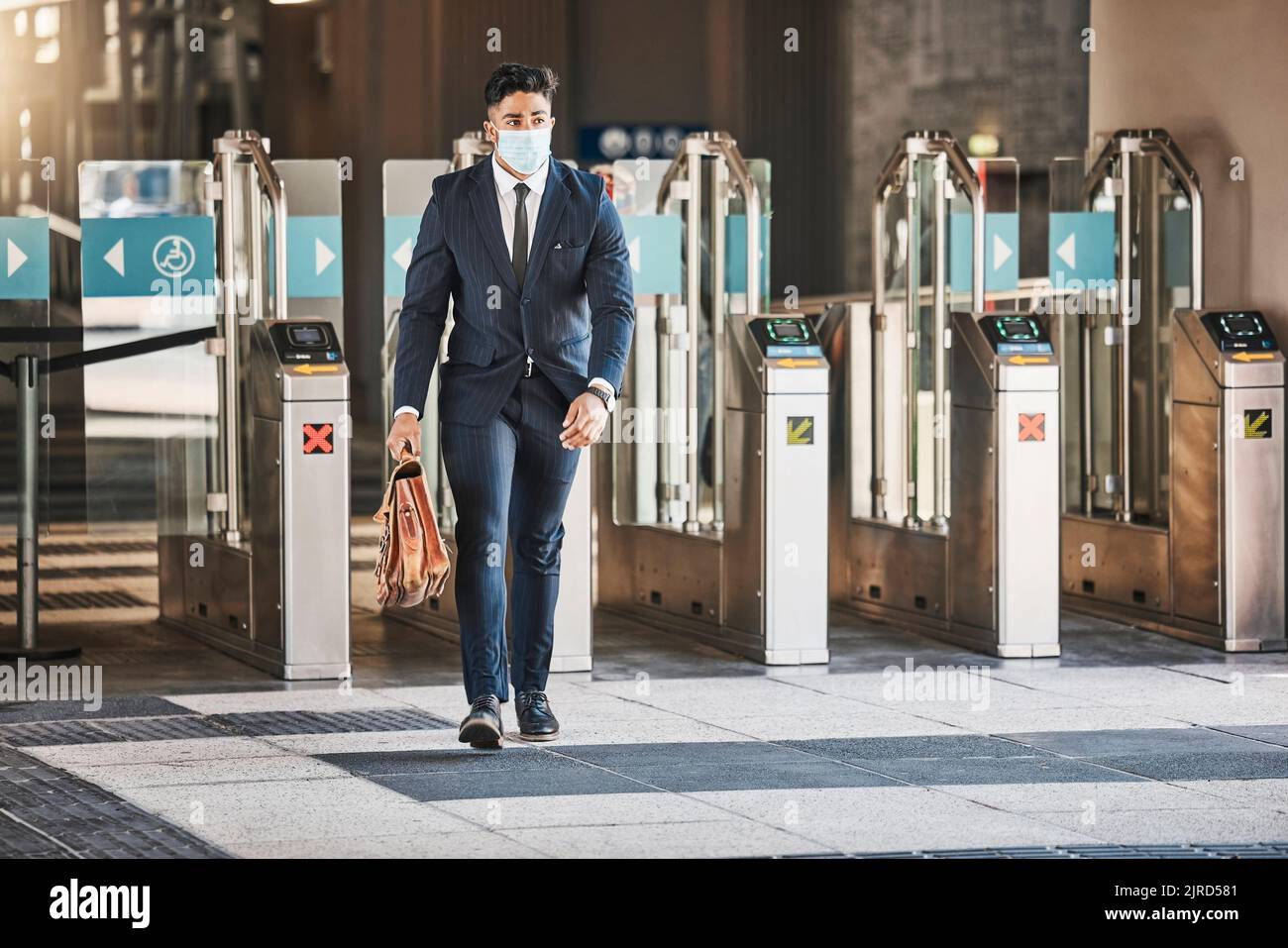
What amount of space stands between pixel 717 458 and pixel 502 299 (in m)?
3.26

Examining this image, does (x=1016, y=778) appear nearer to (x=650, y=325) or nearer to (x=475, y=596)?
(x=475, y=596)

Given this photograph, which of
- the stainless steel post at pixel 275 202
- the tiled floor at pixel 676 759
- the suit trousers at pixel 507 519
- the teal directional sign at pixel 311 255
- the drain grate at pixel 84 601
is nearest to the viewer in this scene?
the tiled floor at pixel 676 759

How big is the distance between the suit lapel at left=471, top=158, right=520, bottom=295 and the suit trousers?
Answer: 29 cm

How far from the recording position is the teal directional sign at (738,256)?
332 inches

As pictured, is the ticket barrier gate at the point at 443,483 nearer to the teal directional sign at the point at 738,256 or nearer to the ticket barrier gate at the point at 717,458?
the ticket barrier gate at the point at 717,458

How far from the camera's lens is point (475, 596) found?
5754 mm

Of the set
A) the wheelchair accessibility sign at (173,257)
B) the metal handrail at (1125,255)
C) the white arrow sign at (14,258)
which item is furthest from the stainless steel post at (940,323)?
the white arrow sign at (14,258)

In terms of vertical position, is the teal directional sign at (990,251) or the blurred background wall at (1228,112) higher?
the blurred background wall at (1228,112)

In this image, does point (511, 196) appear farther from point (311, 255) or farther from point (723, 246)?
point (723, 246)

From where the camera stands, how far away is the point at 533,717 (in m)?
5.97

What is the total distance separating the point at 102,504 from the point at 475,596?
3.08 meters

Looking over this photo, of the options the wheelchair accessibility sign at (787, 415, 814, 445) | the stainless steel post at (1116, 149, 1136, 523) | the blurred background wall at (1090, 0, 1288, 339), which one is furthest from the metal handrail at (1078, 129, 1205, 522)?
the wheelchair accessibility sign at (787, 415, 814, 445)

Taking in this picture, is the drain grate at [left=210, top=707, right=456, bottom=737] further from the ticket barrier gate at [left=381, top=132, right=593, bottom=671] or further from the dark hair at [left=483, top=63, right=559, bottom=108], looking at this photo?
the dark hair at [left=483, top=63, right=559, bottom=108]

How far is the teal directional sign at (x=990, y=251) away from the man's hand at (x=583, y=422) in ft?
10.7
